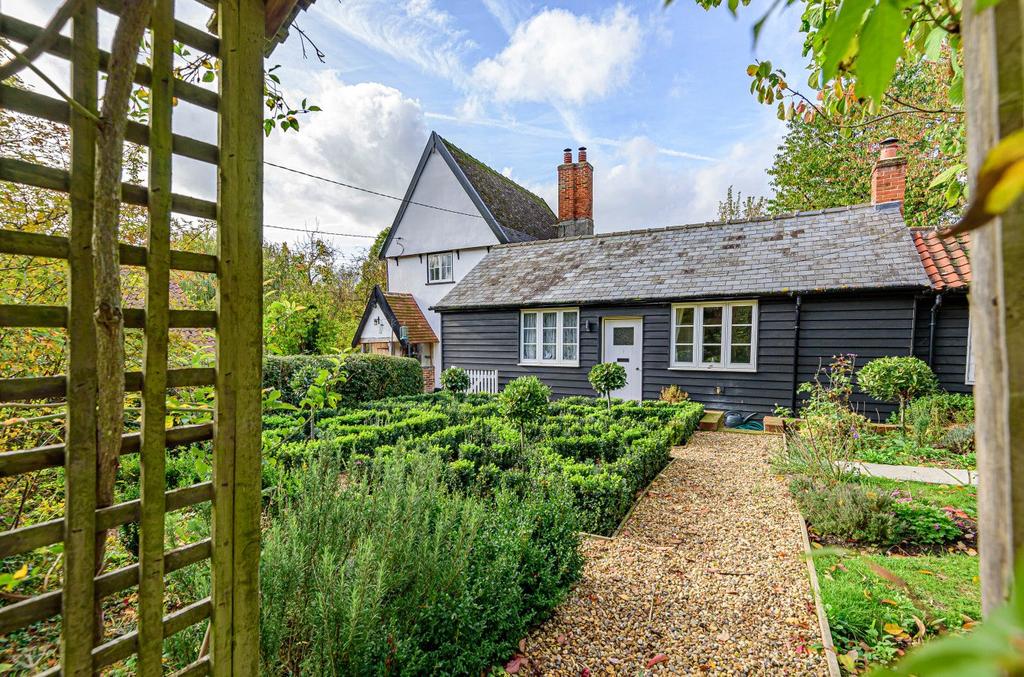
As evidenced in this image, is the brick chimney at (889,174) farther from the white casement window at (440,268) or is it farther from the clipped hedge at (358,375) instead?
the white casement window at (440,268)

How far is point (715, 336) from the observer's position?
9.59 metres

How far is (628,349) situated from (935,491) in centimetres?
626

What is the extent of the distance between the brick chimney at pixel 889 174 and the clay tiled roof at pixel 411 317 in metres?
12.2

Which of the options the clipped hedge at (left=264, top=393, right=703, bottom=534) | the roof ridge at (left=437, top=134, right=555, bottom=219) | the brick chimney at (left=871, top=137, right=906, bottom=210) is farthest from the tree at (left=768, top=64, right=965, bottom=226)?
the roof ridge at (left=437, top=134, right=555, bottom=219)

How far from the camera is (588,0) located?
6.10 m

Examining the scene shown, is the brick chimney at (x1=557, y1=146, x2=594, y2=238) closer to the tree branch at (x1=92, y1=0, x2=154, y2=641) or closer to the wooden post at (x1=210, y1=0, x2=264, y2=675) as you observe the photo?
the wooden post at (x1=210, y1=0, x2=264, y2=675)

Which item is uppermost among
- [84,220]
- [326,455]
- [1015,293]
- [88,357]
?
[84,220]

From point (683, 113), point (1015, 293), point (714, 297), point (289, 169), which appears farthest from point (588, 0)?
point (289, 169)

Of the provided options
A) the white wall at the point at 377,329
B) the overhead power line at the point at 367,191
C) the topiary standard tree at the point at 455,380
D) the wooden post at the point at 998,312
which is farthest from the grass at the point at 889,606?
the white wall at the point at 377,329

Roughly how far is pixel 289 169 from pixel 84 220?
1212 centimetres

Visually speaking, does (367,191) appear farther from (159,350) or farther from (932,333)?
(159,350)

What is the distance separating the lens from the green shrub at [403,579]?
1.95 m

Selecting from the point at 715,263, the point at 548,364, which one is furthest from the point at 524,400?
the point at 715,263

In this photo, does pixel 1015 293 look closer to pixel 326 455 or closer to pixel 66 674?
pixel 66 674
